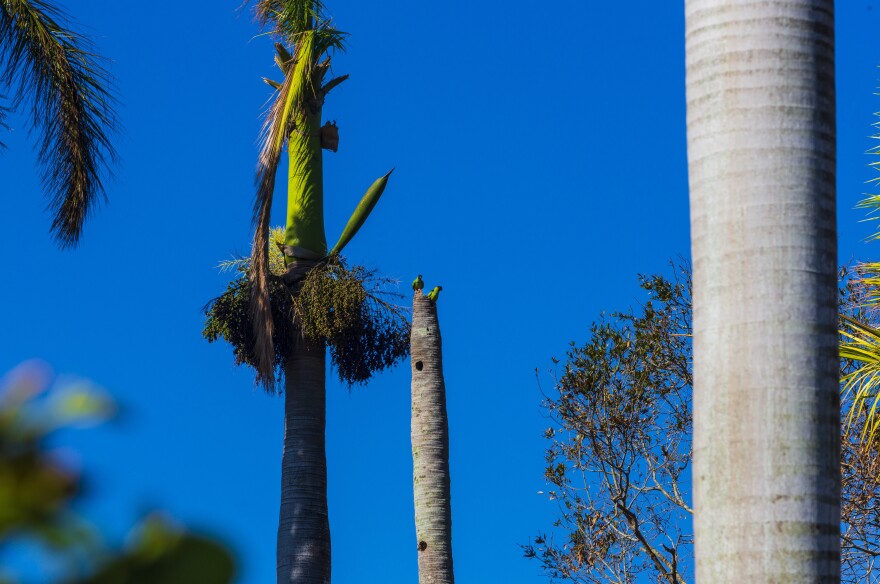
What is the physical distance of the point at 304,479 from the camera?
13.5 m

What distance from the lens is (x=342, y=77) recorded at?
15.6 m

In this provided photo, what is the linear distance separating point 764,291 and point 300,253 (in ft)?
38.5

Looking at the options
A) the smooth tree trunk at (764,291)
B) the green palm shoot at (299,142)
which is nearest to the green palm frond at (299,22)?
the green palm shoot at (299,142)

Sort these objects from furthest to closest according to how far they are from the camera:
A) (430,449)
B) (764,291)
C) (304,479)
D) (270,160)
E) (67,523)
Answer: (270,160), (304,479), (430,449), (764,291), (67,523)

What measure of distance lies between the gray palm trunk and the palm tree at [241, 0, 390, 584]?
0.04ft

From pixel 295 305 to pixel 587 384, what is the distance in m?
4.22

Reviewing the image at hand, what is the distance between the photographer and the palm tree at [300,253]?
13.4 metres

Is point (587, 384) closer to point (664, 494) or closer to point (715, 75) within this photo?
point (664, 494)

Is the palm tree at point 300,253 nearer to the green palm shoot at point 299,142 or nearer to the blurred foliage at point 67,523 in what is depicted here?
the green palm shoot at point 299,142

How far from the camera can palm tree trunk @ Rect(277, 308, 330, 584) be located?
1323 centimetres

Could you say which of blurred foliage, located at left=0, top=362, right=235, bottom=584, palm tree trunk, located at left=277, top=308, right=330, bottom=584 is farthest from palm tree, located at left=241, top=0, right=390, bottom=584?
blurred foliage, located at left=0, top=362, right=235, bottom=584

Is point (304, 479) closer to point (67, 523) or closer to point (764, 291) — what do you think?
point (764, 291)

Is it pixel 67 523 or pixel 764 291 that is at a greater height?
pixel 764 291

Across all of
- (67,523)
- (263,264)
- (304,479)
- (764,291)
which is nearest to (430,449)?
Answer: (304,479)
